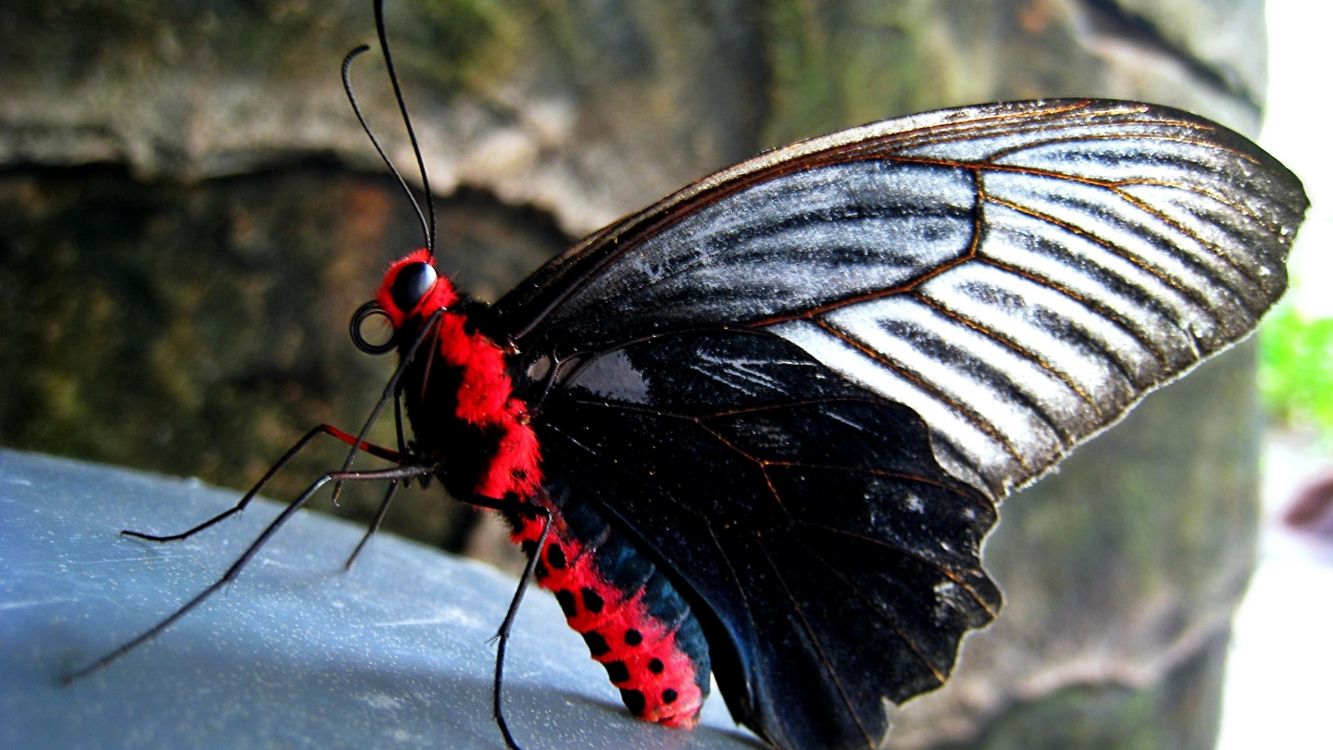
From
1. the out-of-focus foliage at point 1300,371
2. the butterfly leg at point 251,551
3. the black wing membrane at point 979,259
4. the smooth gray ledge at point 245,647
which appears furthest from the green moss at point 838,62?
the out-of-focus foliage at point 1300,371

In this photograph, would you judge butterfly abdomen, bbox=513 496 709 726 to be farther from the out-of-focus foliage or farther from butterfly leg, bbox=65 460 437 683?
the out-of-focus foliage

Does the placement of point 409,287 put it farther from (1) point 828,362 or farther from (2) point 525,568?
(1) point 828,362

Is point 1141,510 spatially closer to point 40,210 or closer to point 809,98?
point 809,98

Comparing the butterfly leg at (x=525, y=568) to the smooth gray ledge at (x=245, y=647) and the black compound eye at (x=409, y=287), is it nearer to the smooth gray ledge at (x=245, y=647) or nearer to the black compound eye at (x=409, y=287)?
the smooth gray ledge at (x=245, y=647)

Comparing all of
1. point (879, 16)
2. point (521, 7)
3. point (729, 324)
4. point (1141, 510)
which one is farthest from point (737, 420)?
point (1141, 510)

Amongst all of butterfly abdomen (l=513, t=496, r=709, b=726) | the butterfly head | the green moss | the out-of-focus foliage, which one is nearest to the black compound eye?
the butterfly head

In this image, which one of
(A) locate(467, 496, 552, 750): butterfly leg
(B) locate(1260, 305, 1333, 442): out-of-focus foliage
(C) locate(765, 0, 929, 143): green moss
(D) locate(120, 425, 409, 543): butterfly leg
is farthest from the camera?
(B) locate(1260, 305, 1333, 442): out-of-focus foliage
